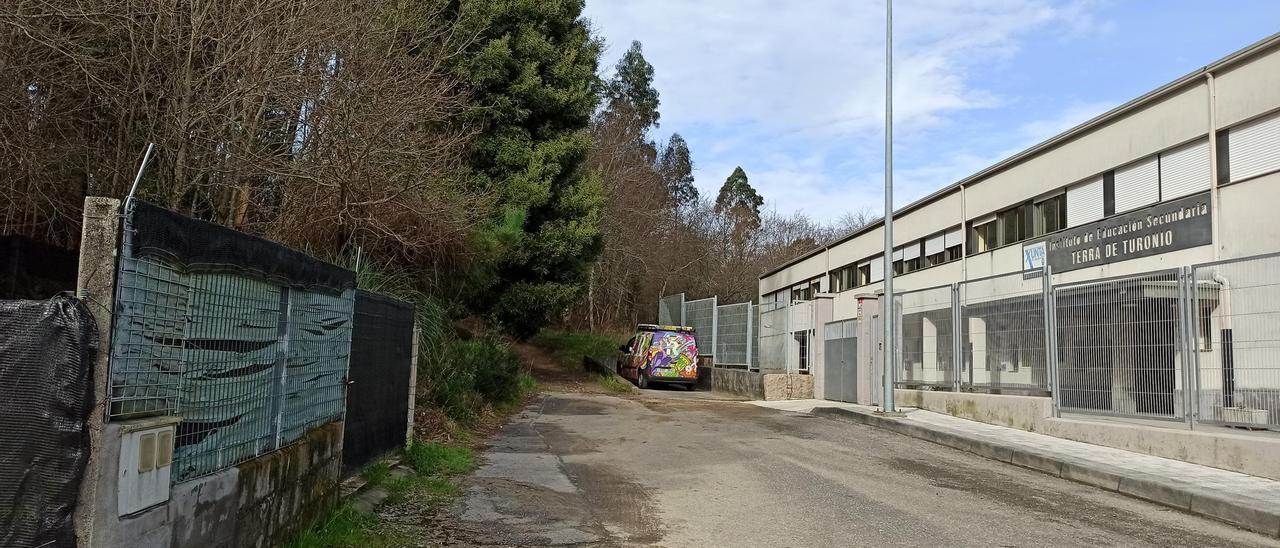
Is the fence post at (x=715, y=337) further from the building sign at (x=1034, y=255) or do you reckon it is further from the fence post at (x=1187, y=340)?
the fence post at (x=1187, y=340)

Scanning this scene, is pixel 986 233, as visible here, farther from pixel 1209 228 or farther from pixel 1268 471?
pixel 1268 471

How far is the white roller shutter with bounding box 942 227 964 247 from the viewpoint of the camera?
28234 mm

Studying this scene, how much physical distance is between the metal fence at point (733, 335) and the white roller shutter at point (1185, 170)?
11.2m

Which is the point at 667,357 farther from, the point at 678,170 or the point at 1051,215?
the point at 678,170

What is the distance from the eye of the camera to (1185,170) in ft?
61.8

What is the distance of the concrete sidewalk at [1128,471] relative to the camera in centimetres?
764

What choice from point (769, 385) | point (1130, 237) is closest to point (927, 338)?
point (769, 385)

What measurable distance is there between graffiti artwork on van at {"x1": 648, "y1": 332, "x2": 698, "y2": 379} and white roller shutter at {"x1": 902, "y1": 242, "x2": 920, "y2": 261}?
10166mm

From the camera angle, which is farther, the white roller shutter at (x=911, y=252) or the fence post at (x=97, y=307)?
the white roller shutter at (x=911, y=252)

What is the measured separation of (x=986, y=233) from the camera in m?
27.3

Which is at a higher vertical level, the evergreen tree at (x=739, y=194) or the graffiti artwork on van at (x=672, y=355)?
the evergreen tree at (x=739, y=194)

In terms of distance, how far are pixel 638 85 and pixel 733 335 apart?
3584cm

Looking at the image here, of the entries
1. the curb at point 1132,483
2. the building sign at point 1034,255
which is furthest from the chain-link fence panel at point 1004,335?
the building sign at point 1034,255

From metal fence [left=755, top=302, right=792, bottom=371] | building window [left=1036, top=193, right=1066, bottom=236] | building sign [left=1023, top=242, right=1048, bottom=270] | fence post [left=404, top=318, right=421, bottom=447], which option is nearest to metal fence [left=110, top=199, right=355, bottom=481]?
fence post [left=404, top=318, right=421, bottom=447]
